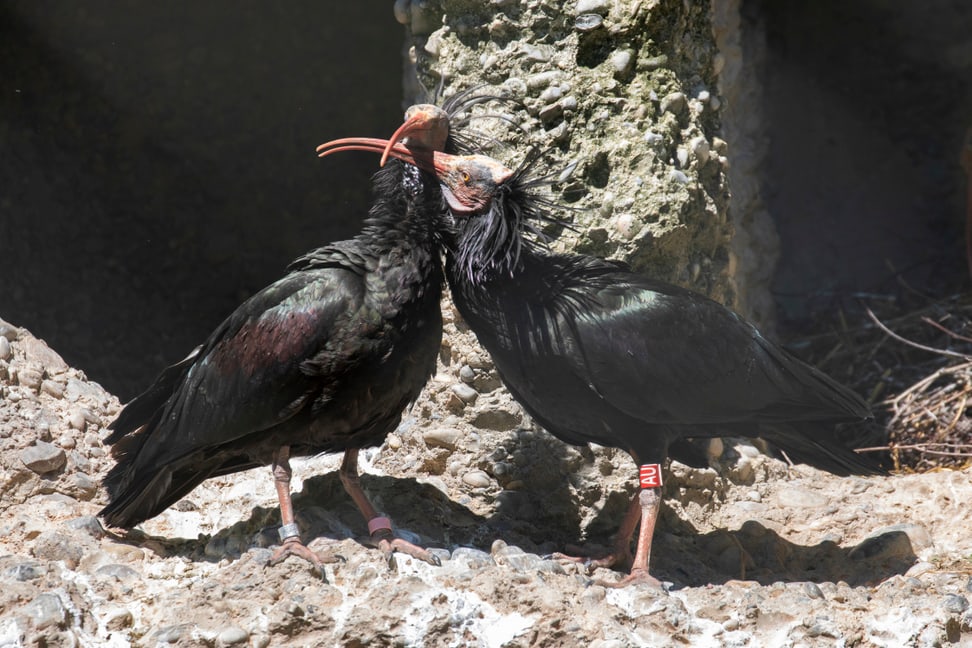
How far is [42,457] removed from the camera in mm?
4500

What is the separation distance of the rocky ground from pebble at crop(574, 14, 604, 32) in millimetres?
1375

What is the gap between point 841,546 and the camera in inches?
189

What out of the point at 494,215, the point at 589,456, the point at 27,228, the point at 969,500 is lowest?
the point at 969,500

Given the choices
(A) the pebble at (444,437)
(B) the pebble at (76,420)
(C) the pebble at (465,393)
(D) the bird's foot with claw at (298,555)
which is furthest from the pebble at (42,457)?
(C) the pebble at (465,393)

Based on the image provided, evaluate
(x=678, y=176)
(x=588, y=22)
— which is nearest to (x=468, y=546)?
(x=678, y=176)

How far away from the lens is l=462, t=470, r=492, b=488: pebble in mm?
4867

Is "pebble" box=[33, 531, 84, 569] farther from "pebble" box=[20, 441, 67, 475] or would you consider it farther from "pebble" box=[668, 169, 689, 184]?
"pebble" box=[668, 169, 689, 184]

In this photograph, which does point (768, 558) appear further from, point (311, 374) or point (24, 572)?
point (24, 572)

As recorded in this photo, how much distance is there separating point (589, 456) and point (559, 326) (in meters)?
0.88

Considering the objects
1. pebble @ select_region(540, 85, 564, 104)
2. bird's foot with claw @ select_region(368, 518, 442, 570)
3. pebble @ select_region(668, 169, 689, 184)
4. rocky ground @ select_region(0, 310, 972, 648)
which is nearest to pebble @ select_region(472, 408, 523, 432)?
rocky ground @ select_region(0, 310, 972, 648)

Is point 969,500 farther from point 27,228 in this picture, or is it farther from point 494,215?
point 27,228

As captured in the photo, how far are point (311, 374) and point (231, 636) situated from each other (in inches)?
36.5

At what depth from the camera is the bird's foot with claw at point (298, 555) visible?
3832 mm

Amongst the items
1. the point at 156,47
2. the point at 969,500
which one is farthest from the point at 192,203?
the point at 969,500
